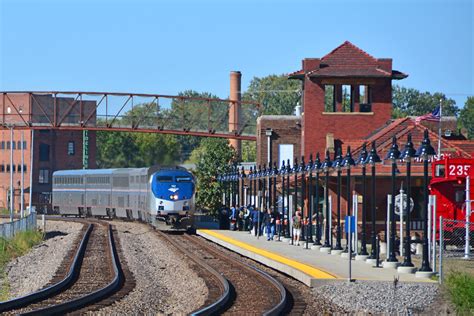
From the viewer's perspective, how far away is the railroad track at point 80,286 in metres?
20.8

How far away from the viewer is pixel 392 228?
98.2 ft

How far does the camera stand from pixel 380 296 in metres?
23.5

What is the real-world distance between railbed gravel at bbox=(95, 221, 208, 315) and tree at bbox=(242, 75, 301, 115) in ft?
372

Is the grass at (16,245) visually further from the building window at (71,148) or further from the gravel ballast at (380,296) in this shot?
the building window at (71,148)

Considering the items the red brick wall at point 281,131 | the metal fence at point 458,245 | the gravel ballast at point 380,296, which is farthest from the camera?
the red brick wall at point 281,131

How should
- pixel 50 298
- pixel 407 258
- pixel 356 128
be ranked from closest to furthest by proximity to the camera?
pixel 50 298
pixel 407 258
pixel 356 128

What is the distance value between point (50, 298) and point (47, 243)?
2620 cm

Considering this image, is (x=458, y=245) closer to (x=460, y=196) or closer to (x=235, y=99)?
(x=460, y=196)

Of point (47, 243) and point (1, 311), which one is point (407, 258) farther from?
point (47, 243)

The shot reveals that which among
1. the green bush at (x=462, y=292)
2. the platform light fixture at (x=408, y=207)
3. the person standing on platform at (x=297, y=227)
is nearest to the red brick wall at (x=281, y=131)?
the person standing on platform at (x=297, y=227)

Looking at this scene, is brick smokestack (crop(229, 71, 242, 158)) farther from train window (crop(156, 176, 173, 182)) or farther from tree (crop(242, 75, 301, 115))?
tree (crop(242, 75, 301, 115))

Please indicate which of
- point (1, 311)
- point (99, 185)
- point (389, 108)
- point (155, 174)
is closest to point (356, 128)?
point (389, 108)

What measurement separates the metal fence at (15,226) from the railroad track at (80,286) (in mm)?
3561

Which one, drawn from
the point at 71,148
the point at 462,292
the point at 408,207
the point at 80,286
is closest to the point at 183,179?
the point at 408,207
